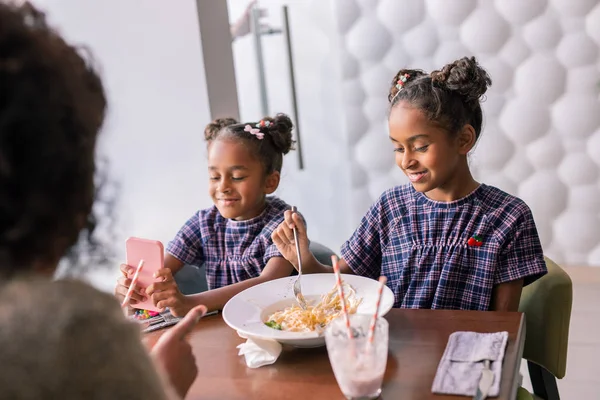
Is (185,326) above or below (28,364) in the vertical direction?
below

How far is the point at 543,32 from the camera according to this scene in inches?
121

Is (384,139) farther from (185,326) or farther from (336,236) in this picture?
(185,326)

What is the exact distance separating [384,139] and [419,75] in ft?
5.93

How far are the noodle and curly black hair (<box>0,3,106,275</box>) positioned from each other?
664 millimetres

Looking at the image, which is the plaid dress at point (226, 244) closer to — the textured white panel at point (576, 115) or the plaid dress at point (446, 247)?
the plaid dress at point (446, 247)

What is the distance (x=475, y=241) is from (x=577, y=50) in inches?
75.8

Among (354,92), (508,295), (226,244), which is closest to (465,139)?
(508,295)

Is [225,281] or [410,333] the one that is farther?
[225,281]

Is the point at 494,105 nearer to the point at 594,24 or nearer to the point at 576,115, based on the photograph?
the point at 576,115

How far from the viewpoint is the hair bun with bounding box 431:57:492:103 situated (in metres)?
1.54

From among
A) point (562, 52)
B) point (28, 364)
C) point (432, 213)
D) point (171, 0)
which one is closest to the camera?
point (28, 364)

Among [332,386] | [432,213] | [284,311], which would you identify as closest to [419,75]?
[432,213]

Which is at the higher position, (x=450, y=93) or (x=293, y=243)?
(x=450, y=93)

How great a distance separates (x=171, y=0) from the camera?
2.31 m
